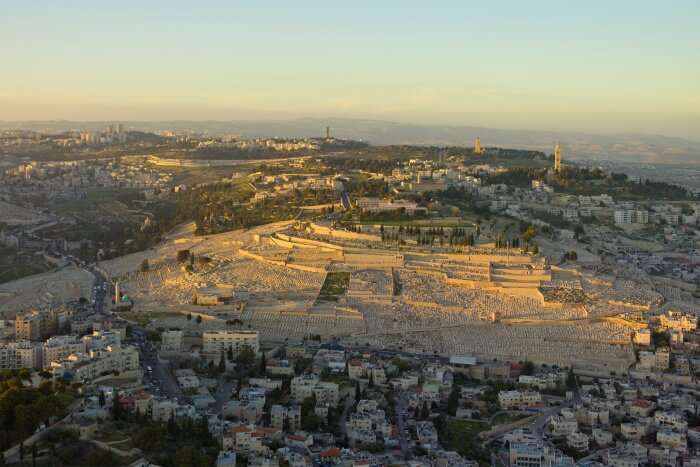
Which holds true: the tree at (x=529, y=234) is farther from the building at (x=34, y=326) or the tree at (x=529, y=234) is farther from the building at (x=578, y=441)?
the building at (x=34, y=326)

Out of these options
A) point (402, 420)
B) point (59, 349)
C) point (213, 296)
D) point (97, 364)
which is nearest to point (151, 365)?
point (97, 364)

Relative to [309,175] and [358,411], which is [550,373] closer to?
Result: [358,411]

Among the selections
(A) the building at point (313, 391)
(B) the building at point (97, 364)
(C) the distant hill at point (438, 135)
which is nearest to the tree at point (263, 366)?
(A) the building at point (313, 391)

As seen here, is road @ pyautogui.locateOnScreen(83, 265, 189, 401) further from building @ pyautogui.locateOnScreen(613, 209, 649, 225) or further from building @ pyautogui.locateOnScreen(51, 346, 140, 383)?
building @ pyautogui.locateOnScreen(613, 209, 649, 225)

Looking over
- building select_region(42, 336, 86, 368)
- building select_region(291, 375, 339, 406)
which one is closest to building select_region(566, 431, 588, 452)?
building select_region(291, 375, 339, 406)

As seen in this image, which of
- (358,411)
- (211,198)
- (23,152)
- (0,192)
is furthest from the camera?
(23,152)

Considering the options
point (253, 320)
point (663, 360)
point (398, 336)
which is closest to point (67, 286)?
point (253, 320)

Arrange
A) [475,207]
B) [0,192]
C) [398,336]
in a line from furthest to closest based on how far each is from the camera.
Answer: [0,192] < [475,207] < [398,336]
